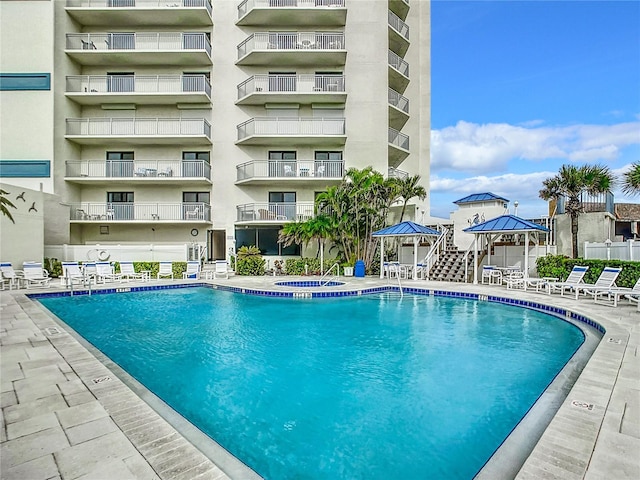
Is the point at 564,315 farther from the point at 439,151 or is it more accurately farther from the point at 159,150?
the point at 159,150

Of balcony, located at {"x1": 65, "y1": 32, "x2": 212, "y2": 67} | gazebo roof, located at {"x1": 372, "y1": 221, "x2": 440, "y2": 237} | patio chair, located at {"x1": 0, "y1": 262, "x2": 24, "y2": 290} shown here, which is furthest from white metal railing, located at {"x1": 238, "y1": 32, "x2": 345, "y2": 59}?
patio chair, located at {"x1": 0, "y1": 262, "x2": 24, "y2": 290}

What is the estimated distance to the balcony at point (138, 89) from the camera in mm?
→ 20219

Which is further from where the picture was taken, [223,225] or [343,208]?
[223,225]

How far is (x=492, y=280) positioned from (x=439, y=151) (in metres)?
14.1

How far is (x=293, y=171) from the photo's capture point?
66.9 ft

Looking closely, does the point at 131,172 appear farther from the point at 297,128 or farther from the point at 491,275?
the point at 491,275

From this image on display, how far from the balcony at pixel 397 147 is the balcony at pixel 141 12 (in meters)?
13.0

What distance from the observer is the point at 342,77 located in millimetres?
20391

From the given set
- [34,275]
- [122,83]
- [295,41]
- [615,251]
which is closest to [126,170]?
[122,83]

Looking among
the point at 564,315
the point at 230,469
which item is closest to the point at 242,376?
the point at 230,469

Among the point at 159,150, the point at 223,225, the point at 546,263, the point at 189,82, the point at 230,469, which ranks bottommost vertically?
the point at 230,469

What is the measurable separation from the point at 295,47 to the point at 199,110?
6.87 meters

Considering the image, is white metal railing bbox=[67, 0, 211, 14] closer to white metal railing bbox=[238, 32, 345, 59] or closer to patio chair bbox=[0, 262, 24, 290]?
white metal railing bbox=[238, 32, 345, 59]

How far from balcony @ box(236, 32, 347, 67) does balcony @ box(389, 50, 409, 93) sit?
10.1 feet
